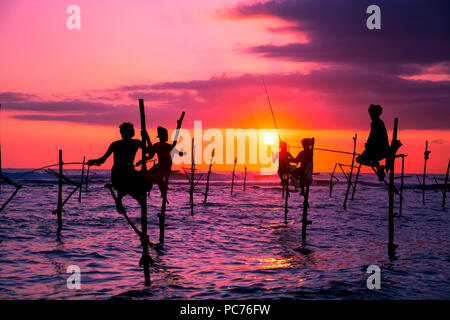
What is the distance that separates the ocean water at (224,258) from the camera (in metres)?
10.2

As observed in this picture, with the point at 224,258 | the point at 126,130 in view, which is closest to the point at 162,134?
the point at 126,130

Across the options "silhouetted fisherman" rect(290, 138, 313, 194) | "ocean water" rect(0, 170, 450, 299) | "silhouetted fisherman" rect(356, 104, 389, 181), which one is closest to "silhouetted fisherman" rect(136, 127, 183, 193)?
"ocean water" rect(0, 170, 450, 299)

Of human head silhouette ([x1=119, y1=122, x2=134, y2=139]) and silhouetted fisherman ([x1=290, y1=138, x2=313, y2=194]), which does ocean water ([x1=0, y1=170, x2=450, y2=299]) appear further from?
human head silhouette ([x1=119, y1=122, x2=134, y2=139])

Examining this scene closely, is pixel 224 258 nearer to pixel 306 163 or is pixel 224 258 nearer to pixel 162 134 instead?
pixel 162 134

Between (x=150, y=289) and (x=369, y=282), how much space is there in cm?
546

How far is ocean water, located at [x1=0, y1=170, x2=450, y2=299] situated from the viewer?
10.2 m

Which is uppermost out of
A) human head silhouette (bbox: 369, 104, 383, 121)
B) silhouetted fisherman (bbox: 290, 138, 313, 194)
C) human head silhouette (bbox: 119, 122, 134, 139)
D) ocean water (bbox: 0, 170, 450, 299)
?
human head silhouette (bbox: 369, 104, 383, 121)

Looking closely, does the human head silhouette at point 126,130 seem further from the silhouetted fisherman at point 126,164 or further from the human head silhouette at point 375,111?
the human head silhouette at point 375,111

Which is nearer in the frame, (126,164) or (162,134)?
(126,164)

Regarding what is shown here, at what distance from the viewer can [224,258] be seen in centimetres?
1377

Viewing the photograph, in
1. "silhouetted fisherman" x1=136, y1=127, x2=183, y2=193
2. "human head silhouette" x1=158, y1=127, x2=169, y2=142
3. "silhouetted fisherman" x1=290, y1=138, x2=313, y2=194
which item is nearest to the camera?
"silhouetted fisherman" x1=136, y1=127, x2=183, y2=193

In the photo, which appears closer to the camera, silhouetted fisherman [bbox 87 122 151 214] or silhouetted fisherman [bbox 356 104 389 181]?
silhouetted fisherman [bbox 87 122 151 214]
